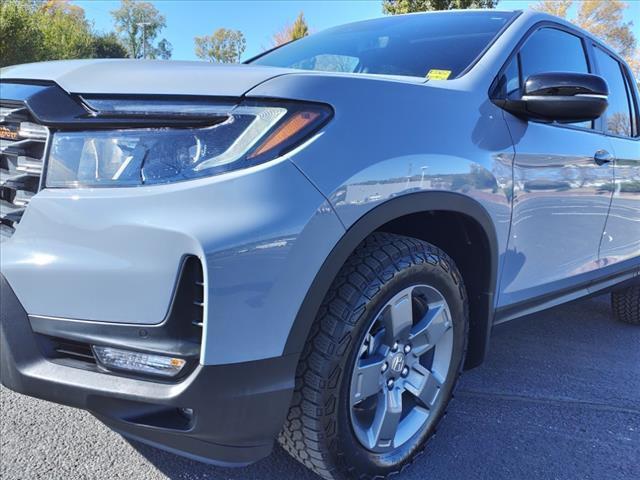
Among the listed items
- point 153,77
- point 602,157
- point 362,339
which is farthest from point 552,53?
point 153,77

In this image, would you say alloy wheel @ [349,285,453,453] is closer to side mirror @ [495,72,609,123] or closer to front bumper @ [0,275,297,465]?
front bumper @ [0,275,297,465]

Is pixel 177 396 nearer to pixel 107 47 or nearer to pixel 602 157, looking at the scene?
pixel 602 157

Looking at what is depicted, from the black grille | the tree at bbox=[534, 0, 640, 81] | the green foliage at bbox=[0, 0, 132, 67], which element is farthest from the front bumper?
the tree at bbox=[534, 0, 640, 81]

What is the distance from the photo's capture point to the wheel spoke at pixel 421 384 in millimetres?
2080

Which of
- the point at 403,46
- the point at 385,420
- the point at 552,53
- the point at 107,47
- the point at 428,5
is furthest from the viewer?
the point at 107,47

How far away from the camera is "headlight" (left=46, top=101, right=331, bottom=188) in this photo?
1.46 m

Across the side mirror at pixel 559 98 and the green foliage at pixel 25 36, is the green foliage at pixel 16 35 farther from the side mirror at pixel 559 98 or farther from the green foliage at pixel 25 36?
the side mirror at pixel 559 98

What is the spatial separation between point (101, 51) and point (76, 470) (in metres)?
39.2

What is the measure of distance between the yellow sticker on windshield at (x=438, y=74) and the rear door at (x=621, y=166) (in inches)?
51.9

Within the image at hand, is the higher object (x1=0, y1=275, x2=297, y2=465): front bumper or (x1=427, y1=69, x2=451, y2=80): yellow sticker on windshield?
(x1=427, y1=69, x2=451, y2=80): yellow sticker on windshield

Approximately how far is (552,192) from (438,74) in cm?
71

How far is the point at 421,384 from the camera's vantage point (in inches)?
82.2

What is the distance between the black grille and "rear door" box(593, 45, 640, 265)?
2637 millimetres

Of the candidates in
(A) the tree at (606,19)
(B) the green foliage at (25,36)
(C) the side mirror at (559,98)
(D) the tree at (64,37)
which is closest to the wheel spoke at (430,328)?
(C) the side mirror at (559,98)
